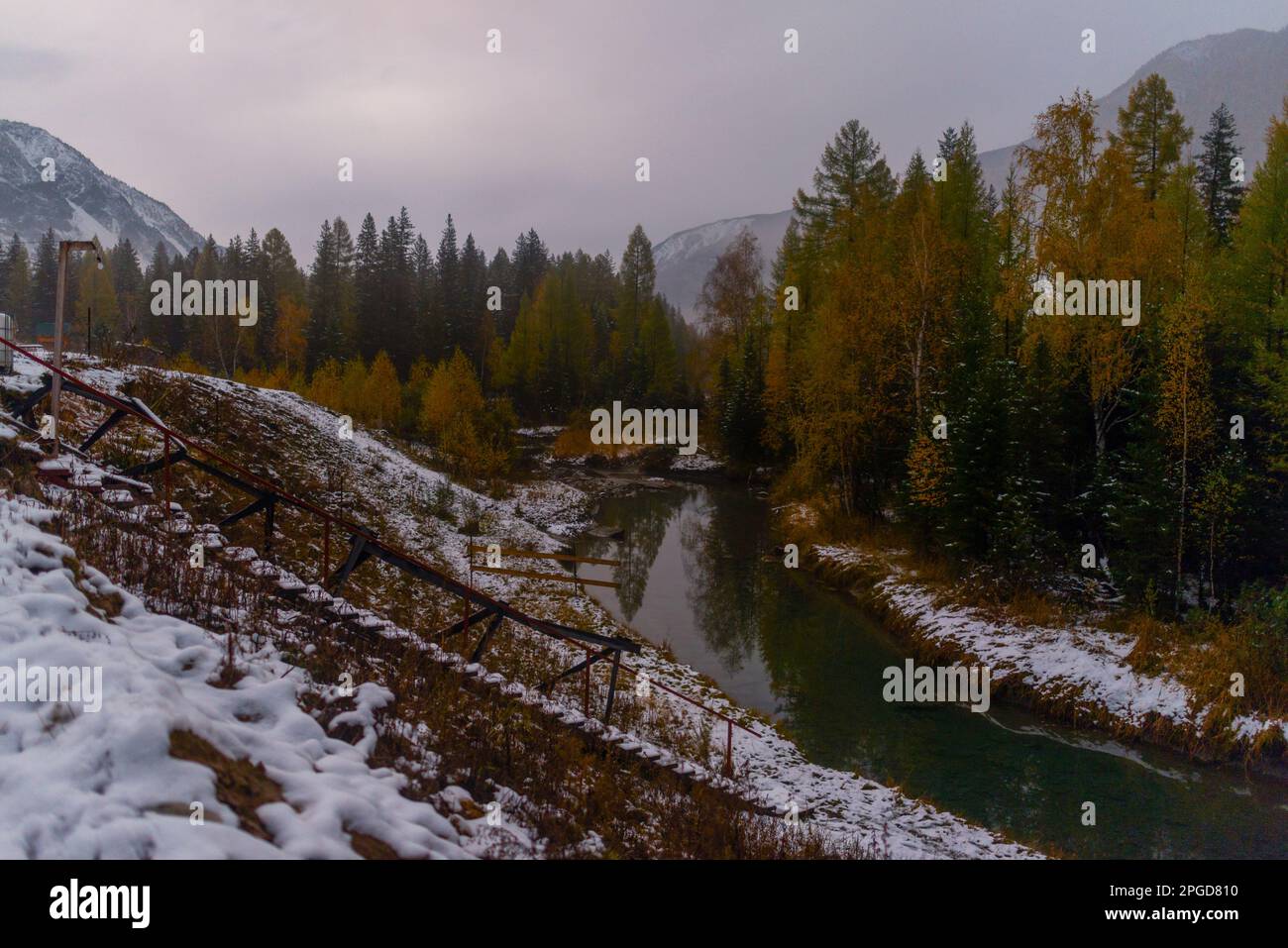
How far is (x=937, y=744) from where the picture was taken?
581 inches

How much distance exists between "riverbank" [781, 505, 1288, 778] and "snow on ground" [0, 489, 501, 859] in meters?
15.4

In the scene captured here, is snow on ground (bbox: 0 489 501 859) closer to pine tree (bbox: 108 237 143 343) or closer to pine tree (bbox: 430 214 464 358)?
pine tree (bbox: 430 214 464 358)

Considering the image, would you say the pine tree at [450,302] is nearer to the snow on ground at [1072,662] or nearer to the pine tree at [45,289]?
the pine tree at [45,289]

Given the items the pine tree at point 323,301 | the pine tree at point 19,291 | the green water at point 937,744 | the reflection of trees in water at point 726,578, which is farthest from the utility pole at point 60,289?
the pine tree at point 19,291

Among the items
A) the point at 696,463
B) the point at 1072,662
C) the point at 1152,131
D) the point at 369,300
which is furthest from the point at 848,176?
the point at 369,300

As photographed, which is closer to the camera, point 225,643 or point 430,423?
point 225,643

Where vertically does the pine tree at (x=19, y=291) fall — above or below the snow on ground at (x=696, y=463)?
above

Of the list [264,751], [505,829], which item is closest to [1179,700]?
[505,829]

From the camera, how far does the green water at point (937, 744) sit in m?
11.8

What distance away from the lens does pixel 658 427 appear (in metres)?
63.0

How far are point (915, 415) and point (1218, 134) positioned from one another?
23969 millimetres

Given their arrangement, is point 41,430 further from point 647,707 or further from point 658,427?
point 658,427

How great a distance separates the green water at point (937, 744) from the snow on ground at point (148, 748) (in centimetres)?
1061

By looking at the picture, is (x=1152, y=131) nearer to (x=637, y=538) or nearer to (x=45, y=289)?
(x=637, y=538)
